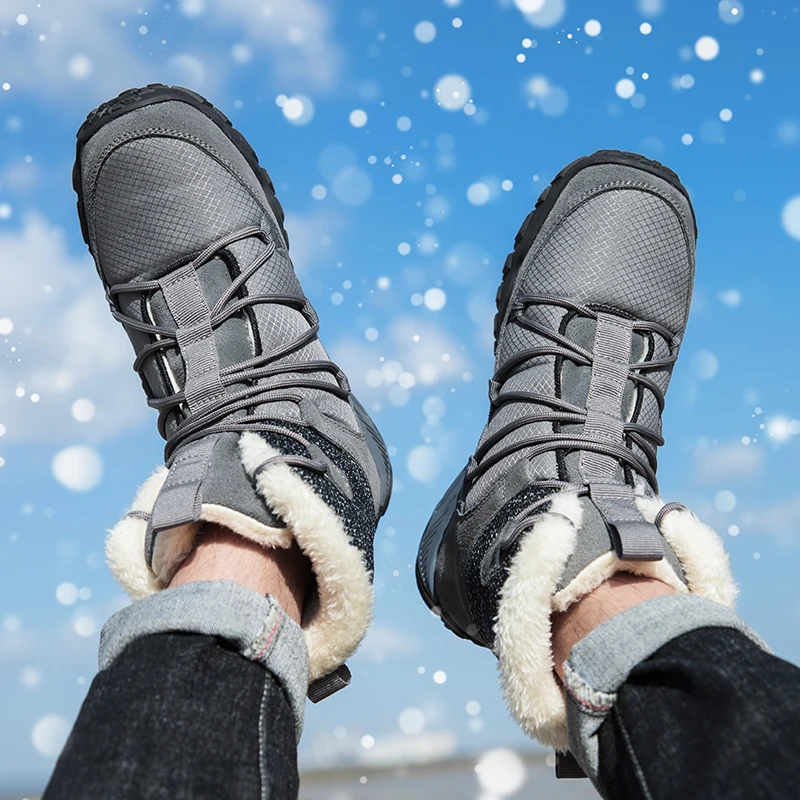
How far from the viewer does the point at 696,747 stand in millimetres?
708

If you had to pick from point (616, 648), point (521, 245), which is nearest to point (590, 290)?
point (521, 245)

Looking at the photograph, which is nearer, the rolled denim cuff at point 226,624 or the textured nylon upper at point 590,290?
the rolled denim cuff at point 226,624

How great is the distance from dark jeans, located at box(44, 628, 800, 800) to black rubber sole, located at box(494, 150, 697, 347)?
0.90 metres

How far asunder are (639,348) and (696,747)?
90 centimetres

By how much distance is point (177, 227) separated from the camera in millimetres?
1421

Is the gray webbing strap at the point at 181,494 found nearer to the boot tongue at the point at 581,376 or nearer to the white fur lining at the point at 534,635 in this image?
the white fur lining at the point at 534,635

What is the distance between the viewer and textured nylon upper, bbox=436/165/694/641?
1.37 metres

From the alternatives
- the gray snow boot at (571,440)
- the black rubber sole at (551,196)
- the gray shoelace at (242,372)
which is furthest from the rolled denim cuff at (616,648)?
the black rubber sole at (551,196)

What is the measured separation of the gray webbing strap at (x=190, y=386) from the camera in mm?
988

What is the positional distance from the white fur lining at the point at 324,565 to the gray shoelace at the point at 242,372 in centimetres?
5

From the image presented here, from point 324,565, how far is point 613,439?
556mm

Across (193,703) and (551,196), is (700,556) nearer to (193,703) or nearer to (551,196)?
(193,703)

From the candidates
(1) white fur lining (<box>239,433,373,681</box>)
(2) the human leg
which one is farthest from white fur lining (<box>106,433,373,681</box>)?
(2) the human leg

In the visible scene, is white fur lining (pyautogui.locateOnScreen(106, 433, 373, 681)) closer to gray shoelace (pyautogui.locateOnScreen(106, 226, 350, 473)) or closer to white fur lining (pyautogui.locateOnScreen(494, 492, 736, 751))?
gray shoelace (pyautogui.locateOnScreen(106, 226, 350, 473))
